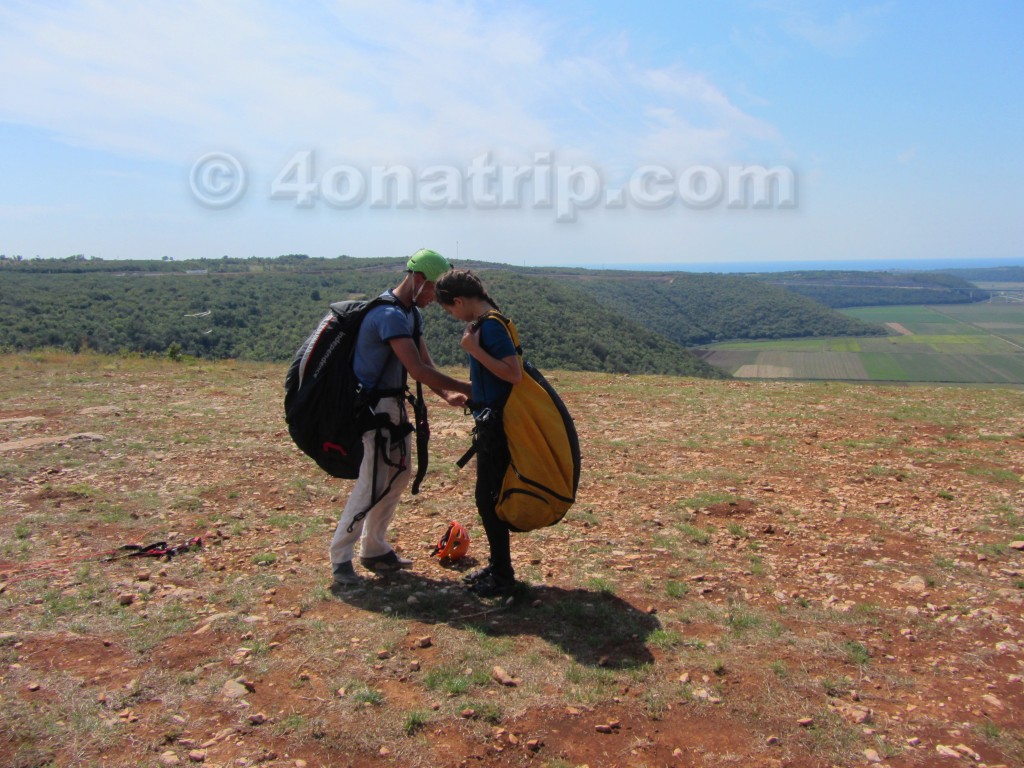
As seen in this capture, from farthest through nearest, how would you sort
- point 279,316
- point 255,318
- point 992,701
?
point 279,316 → point 255,318 → point 992,701

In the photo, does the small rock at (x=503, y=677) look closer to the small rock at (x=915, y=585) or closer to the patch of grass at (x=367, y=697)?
the patch of grass at (x=367, y=697)

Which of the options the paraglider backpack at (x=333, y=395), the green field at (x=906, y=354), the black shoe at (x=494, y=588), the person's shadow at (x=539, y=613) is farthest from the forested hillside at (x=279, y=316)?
the black shoe at (x=494, y=588)

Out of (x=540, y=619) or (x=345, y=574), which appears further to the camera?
(x=345, y=574)

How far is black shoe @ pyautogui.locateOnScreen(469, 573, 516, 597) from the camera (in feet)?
12.9

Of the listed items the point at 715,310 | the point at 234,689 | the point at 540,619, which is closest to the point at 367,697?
the point at 234,689

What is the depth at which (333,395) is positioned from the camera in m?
3.92

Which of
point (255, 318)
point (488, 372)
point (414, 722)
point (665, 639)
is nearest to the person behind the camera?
point (414, 722)

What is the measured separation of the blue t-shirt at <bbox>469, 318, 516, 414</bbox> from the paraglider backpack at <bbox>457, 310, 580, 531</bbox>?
4 centimetres

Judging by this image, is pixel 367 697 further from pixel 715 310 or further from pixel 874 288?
pixel 874 288

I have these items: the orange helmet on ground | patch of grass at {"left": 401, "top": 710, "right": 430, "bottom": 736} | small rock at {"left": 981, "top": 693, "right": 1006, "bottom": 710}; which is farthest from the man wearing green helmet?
small rock at {"left": 981, "top": 693, "right": 1006, "bottom": 710}

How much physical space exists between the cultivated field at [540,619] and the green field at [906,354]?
36479mm

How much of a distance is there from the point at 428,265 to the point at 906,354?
5852cm

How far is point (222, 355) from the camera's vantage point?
1156 inches

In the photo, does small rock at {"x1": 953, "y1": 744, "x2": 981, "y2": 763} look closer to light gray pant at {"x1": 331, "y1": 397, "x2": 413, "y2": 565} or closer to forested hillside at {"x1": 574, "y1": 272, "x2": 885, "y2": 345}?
light gray pant at {"x1": 331, "y1": 397, "x2": 413, "y2": 565}
